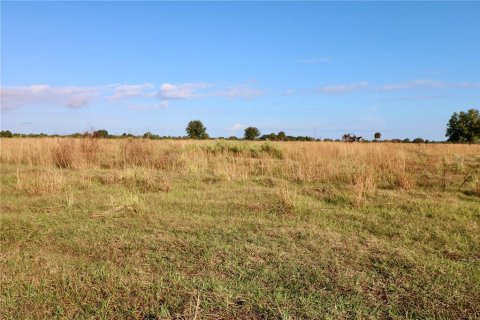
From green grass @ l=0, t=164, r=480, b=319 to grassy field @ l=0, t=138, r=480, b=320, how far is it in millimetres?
14

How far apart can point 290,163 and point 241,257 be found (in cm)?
630

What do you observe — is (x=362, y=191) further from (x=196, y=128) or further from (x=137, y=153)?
(x=196, y=128)

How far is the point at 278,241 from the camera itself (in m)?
3.92

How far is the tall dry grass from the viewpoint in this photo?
7430 mm

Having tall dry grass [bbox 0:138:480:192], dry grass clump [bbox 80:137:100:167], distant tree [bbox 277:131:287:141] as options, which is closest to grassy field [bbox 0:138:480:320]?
tall dry grass [bbox 0:138:480:192]

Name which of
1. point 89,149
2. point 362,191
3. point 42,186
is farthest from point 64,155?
point 362,191

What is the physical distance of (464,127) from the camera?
52.2 meters

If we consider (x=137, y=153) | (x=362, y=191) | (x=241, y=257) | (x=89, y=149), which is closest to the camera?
(x=241, y=257)

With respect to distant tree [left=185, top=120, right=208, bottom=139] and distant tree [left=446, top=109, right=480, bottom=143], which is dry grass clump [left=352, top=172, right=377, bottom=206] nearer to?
distant tree [left=185, top=120, right=208, bottom=139]

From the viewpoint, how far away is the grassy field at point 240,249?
261 centimetres

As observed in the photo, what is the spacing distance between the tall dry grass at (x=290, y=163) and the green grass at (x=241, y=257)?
1.31 metres

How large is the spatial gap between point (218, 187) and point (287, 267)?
157 inches

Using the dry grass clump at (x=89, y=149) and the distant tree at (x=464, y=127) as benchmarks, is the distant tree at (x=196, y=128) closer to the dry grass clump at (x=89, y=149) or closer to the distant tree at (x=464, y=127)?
the dry grass clump at (x=89, y=149)

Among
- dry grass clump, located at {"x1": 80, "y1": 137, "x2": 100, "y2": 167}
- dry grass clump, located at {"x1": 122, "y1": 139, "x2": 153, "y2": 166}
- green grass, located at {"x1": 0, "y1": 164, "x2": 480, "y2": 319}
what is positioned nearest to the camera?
green grass, located at {"x1": 0, "y1": 164, "x2": 480, "y2": 319}
